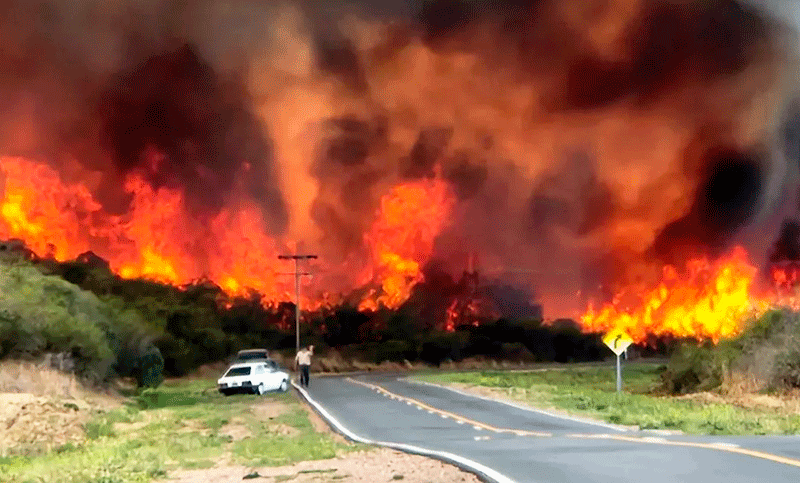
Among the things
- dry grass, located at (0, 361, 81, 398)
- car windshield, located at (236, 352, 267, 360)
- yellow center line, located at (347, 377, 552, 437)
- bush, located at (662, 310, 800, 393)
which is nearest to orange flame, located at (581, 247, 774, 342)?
bush, located at (662, 310, 800, 393)

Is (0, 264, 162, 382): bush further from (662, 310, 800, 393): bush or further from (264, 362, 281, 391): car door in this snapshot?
(662, 310, 800, 393): bush

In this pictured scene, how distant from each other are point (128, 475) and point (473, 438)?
7.01 metres

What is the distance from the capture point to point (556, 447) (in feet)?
59.5

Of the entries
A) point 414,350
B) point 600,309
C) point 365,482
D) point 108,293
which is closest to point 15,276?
point 108,293

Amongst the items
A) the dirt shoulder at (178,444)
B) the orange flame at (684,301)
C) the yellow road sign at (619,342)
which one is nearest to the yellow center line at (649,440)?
the dirt shoulder at (178,444)

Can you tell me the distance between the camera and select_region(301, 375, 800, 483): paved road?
45.2 feet

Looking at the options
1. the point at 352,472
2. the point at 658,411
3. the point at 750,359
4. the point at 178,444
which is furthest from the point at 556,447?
the point at 750,359

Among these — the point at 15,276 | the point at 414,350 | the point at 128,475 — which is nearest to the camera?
the point at 128,475

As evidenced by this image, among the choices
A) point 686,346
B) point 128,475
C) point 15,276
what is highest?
point 15,276

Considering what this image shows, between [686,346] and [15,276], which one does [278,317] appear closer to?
[15,276]

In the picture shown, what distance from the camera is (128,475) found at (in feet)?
56.4

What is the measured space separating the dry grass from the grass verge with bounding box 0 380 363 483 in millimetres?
2253

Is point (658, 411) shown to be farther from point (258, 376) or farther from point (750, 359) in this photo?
point (258, 376)

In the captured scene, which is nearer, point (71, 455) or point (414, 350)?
point (71, 455)
